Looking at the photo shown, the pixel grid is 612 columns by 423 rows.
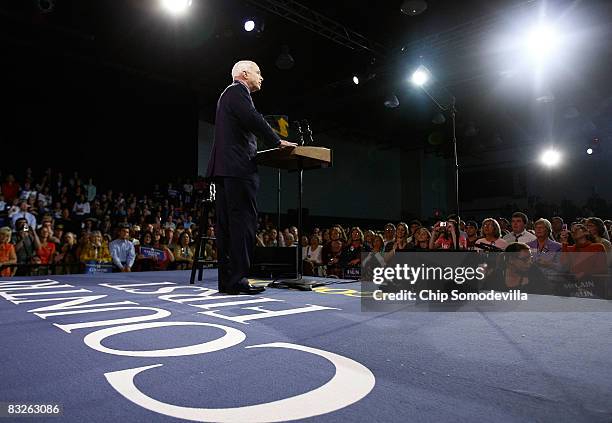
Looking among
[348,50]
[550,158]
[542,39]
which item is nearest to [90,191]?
[348,50]

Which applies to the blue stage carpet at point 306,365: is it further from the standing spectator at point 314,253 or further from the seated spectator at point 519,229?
the standing spectator at point 314,253

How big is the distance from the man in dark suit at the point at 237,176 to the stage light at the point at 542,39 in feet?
18.9

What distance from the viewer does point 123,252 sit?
5.17m

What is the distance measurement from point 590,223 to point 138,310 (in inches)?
140

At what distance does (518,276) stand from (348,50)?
21.0 feet

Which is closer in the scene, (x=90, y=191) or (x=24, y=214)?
(x=24, y=214)

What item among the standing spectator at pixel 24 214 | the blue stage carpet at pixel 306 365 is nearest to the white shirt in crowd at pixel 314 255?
the blue stage carpet at pixel 306 365

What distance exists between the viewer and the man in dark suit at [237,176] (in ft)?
7.54

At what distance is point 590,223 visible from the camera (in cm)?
333

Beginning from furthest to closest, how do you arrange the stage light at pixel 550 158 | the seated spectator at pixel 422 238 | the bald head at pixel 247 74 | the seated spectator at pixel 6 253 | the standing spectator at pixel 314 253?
the stage light at pixel 550 158, the standing spectator at pixel 314 253, the seated spectator at pixel 6 253, the seated spectator at pixel 422 238, the bald head at pixel 247 74

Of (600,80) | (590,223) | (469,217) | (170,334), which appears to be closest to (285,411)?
(170,334)

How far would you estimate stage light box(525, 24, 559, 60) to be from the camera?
6076mm

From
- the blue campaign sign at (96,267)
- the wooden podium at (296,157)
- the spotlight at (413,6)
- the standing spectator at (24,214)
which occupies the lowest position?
the blue campaign sign at (96,267)

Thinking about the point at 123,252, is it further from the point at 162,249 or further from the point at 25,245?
the point at 25,245
